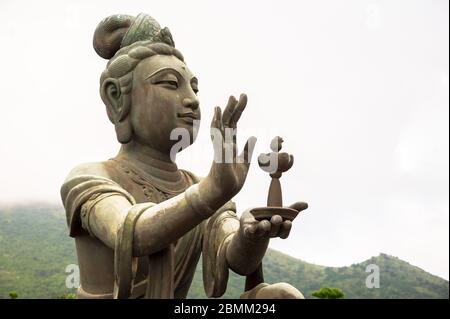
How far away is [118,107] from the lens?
596 cm

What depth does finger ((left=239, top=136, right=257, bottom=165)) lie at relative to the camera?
4.58 metres

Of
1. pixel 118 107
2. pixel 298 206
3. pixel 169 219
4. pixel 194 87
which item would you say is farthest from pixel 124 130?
pixel 298 206

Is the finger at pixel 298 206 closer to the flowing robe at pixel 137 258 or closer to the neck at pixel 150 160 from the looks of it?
the flowing robe at pixel 137 258

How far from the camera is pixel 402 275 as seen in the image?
26.7 meters

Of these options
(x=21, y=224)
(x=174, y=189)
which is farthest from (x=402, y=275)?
(x=174, y=189)

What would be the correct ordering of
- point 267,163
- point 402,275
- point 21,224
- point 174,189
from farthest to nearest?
point 402,275, point 21,224, point 174,189, point 267,163

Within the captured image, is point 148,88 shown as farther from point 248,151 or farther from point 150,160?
point 248,151

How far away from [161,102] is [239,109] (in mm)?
1342

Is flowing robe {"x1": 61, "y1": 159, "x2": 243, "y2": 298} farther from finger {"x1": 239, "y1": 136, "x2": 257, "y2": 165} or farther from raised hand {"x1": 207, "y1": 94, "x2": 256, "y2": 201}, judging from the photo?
finger {"x1": 239, "y1": 136, "x2": 257, "y2": 165}

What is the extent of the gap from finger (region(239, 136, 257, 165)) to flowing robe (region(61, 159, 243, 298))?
3.14 ft

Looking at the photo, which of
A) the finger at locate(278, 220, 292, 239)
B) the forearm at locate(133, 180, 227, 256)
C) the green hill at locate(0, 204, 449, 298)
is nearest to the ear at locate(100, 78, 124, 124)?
the forearm at locate(133, 180, 227, 256)

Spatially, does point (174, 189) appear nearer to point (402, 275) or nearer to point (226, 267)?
point (226, 267)

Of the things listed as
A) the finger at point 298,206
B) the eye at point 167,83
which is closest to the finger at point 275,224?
the finger at point 298,206
